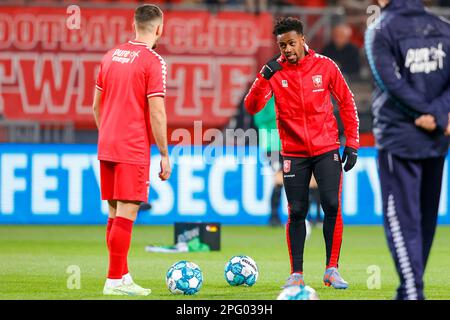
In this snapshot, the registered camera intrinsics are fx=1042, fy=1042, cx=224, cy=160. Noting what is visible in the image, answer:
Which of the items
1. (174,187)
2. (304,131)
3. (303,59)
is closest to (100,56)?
(174,187)

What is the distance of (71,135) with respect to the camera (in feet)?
55.0

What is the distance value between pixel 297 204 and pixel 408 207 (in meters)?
2.28

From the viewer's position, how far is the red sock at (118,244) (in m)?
7.93

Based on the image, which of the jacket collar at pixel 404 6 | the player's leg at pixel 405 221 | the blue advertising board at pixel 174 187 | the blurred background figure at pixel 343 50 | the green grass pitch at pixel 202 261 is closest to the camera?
the player's leg at pixel 405 221

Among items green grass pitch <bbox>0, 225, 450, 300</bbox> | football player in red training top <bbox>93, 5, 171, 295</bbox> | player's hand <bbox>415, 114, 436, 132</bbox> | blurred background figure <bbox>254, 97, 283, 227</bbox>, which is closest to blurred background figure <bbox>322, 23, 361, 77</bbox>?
blurred background figure <bbox>254, 97, 283, 227</bbox>

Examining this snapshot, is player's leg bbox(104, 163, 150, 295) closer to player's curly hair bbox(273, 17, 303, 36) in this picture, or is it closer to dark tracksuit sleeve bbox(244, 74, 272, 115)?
dark tracksuit sleeve bbox(244, 74, 272, 115)

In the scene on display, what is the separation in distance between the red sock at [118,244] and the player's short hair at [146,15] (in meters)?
1.53

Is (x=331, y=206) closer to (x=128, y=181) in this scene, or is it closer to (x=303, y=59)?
(x=303, y=59)

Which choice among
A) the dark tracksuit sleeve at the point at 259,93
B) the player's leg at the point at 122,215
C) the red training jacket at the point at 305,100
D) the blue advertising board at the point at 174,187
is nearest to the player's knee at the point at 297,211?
the red training jacket at the point at 305,100

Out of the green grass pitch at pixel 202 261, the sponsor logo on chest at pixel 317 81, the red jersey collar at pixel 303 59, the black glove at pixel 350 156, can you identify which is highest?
the red jersey collar at pixel 303 59

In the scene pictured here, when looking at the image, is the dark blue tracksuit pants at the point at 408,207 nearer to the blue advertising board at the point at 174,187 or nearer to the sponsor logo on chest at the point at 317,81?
the sponsor logo on chest at the point at 317,81

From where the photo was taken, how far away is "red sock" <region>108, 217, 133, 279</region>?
26.0 ft
